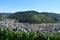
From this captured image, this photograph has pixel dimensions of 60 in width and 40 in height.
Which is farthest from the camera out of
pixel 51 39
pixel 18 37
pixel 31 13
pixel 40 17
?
pixel 31 13

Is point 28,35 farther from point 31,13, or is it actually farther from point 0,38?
point 31,13

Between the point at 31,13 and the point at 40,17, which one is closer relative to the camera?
the point at 40,17

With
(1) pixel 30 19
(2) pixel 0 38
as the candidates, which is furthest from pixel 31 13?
(2) pixel 0 38

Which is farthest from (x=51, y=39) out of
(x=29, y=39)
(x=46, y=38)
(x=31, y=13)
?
(x=31, y=13)

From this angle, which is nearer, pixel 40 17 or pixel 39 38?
pixel 39 38

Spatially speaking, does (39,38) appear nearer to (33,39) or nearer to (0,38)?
(33,39)

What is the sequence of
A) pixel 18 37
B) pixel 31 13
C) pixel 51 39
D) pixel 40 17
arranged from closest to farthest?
pixel 51 39, pixel 18 37, pixel 40 17, pixel 31 13

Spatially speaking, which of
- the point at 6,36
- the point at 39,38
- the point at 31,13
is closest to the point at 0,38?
the point at 6,36

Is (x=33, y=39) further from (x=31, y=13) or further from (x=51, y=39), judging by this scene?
(x=31, y=13)
